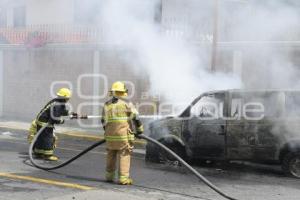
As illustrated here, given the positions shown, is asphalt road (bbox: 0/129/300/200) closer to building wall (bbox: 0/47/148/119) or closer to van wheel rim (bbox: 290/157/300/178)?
van wheel rim (bbox: 290/157/300/178)

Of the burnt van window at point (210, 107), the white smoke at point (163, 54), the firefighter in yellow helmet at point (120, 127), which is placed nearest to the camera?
the firefighter in yellow helmet at point (120, 127)

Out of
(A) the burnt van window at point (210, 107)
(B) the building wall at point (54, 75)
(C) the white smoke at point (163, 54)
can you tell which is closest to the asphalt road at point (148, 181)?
(A) the burnt van window at point (210, 107)

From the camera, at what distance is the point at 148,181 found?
7.98 meters

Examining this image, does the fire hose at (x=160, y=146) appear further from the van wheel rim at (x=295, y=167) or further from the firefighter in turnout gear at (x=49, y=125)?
the van wheel rim at (x=295, y=167)

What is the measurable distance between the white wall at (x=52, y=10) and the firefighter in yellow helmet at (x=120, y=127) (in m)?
4.08

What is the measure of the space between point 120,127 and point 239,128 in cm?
223

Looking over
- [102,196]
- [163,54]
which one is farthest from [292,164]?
[163,54]

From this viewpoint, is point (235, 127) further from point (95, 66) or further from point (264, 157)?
point (95, 66)

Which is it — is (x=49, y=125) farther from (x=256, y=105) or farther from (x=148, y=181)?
(x=256, y=105)

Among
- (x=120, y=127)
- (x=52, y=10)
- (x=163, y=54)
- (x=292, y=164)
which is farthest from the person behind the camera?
(x=52, y=10)

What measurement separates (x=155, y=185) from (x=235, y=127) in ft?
6.26

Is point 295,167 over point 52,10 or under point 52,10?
under

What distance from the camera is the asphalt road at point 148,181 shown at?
23.2ft

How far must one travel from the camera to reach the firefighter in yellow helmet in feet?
25.0
